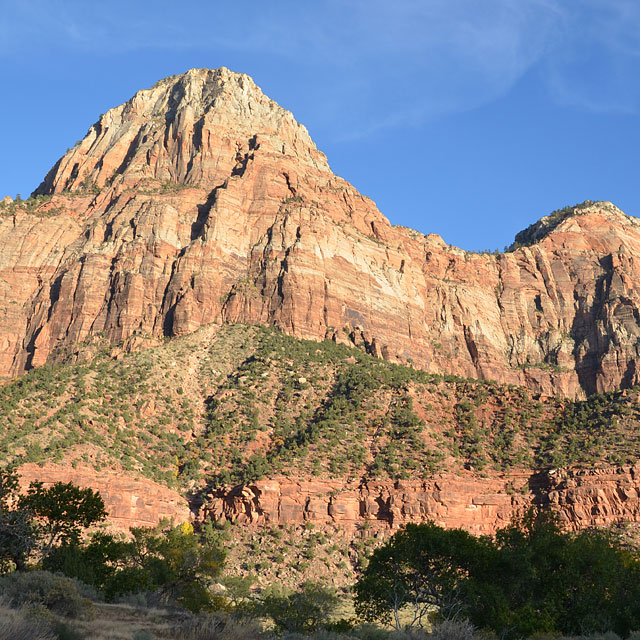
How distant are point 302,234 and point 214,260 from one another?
13973mm

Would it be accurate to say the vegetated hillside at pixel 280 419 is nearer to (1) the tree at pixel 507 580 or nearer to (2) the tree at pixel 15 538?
(2) the tree at pixel 15 538

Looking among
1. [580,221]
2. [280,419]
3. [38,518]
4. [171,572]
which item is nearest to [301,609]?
[171,572]

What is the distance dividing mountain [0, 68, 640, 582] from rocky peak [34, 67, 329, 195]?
1.73 feet

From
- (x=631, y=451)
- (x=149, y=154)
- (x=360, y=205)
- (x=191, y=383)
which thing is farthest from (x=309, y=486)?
(x=149, y=154)

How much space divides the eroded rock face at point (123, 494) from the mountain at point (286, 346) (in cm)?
20

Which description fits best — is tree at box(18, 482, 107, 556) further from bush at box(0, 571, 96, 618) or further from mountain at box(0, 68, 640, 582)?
mountain at box(0, 68, 640, 582)

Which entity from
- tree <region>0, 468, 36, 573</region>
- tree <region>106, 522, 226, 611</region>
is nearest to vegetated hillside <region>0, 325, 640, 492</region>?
tree <region>106, 522, 226, 611</region>

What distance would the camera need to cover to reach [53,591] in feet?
89.4

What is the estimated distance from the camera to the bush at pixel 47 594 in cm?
2639

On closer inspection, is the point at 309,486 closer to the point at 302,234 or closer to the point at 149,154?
the point at 302,234

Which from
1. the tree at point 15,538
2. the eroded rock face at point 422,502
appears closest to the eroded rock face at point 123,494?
the eroded rock face at point 422,502

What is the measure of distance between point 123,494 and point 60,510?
23.7 m

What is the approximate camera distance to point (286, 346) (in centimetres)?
9612

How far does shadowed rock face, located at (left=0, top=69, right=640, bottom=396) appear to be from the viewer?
103062 mm
